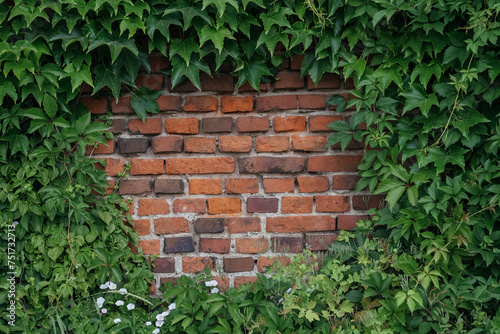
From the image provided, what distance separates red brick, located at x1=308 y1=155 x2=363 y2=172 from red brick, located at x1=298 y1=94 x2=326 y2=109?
10.3 inches

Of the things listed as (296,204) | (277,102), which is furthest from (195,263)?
(277,102)

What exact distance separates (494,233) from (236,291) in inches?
47.5

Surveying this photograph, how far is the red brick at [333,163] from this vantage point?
6.70ft

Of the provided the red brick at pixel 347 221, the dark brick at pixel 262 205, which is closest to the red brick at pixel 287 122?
the dark brick at pixel 262 205

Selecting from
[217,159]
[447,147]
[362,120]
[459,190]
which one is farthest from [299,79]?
[459,190]

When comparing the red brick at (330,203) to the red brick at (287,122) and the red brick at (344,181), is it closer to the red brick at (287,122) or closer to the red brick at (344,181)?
the red brick at (344,181)

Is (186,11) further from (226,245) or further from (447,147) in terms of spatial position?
(447,147)

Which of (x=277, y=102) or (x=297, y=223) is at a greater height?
(x=277, y=102)

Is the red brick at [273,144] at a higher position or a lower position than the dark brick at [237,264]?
higher

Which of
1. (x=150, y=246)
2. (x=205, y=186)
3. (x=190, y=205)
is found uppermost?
(x=205, y=186)

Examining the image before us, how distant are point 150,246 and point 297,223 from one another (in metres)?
0.77

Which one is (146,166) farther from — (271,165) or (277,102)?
(277,102)

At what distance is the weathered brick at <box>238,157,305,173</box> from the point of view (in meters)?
2.04

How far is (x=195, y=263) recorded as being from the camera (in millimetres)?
2062
